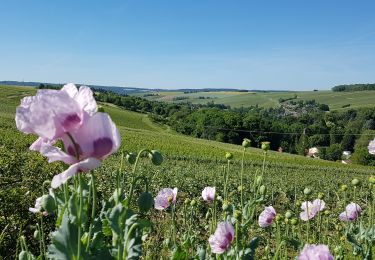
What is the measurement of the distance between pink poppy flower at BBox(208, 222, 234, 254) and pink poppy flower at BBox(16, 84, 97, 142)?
106 cm

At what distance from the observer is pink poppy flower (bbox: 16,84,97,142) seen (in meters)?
1.16

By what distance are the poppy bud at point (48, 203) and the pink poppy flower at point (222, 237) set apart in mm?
816

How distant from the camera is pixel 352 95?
13150 cm

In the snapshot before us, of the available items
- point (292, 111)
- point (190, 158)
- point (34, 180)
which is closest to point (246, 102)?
point (292, 111)

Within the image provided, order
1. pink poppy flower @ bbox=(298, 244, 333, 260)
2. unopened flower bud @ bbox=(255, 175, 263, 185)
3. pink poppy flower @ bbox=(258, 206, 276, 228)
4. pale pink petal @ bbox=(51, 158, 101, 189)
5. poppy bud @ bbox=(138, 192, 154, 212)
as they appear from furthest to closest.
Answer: pink poppy flower @ bbox=(258, 206, 276, 228), unopened flower bud @ bbox=(255, 175, 263, 185), poppy bud @ bbox=(138, 192, 154, 212), pink poppy flower @ bbox=(298, 244, 333, 260), pale pink petal @ bbox=(51, 158, 101, 189)

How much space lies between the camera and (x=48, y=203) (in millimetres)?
1502

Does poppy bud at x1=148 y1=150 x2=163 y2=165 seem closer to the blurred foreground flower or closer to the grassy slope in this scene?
the blurred foreground flower

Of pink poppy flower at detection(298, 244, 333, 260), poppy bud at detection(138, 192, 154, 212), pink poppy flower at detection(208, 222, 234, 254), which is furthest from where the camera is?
pink poppy flower at detection(208, 222, 234, 254)

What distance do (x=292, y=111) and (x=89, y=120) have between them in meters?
124

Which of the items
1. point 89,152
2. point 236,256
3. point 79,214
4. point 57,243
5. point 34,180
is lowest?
point 34,180

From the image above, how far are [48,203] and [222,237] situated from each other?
0.88 metres

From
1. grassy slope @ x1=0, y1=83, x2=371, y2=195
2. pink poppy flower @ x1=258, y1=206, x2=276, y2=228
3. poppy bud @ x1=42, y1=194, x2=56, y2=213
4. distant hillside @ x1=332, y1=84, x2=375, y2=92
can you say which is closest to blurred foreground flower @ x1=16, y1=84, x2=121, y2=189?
poppy bud @ x1=42, y1=194, x2=56, y2=213

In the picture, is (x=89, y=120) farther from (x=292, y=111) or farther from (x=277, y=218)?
(x=292, y=111)

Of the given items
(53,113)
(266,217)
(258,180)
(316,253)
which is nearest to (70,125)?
(53,113)
